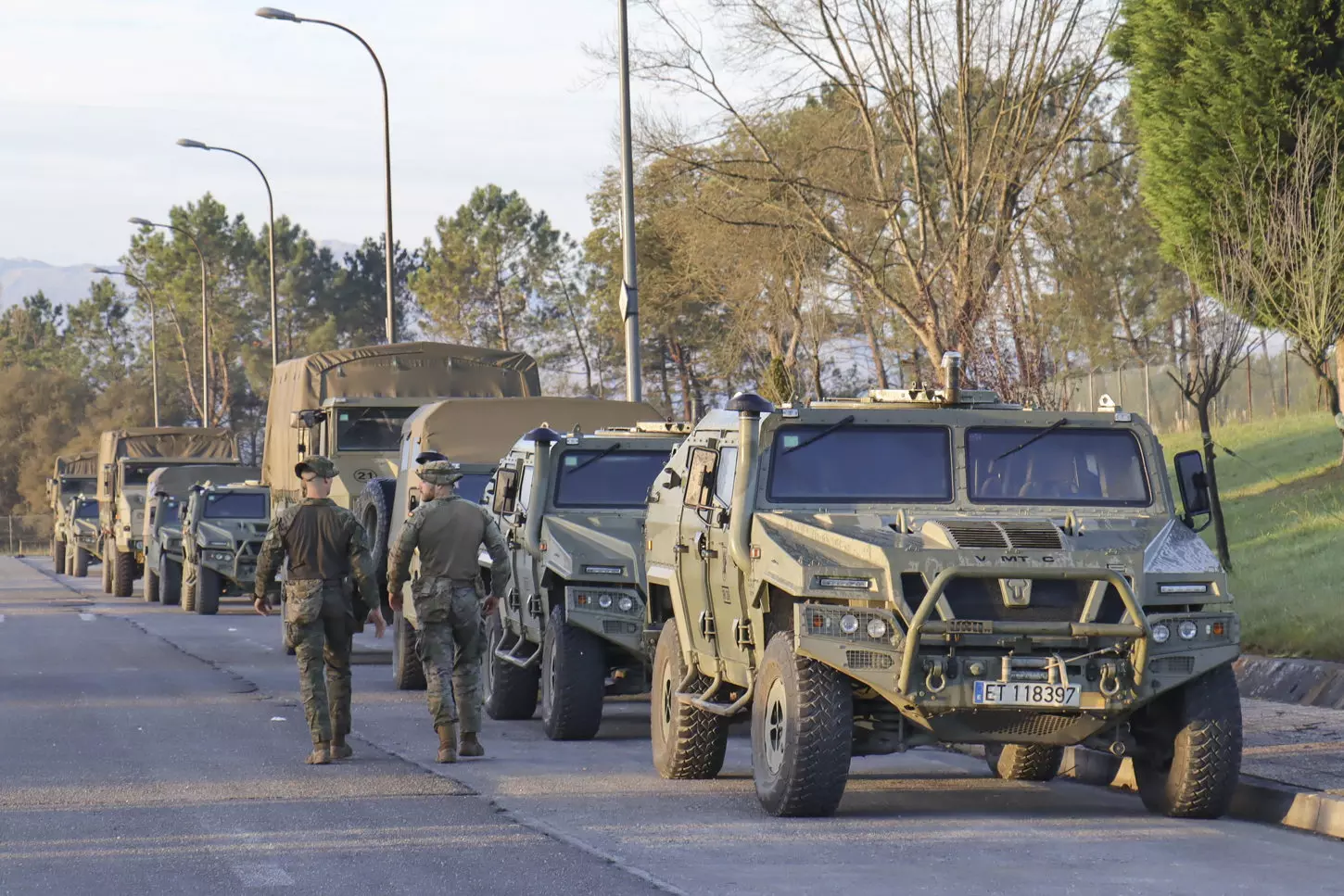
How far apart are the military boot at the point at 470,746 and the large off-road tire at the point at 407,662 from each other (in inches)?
206

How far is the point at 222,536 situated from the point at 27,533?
221ft

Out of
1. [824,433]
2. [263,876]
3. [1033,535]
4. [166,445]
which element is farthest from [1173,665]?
[166,445]

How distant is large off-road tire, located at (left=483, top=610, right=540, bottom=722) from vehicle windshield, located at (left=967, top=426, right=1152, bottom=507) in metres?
5.28

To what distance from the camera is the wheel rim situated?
10039 millimetres

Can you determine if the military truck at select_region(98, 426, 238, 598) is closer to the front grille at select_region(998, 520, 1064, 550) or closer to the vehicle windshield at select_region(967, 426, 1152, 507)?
the vehicle windshield at select_region(967, 426, 1152, 507)

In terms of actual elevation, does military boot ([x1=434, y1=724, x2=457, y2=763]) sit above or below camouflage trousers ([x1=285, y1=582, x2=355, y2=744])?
below

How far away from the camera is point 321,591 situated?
12484 millimetres

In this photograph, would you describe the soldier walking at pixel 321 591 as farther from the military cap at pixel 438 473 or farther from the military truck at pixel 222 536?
the military truck at pixel 222 536

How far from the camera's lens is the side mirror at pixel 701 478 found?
11344 mm

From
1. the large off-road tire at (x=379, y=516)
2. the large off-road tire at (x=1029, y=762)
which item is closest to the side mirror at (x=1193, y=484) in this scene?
the large off-road tire at (x=1029, y=762)

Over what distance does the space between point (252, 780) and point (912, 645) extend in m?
4.21

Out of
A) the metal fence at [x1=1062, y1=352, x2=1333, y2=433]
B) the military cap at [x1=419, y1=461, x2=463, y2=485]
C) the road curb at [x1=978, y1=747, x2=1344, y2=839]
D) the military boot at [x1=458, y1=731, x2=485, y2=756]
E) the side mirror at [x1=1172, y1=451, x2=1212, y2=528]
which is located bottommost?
the road curb at [x1=978, y1=747, x2=1344, y2=839]

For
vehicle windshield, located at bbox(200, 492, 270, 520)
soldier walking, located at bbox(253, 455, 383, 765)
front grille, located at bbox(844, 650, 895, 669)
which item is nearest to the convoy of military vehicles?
front grille, located at bbox(844, 650, 895, 669)

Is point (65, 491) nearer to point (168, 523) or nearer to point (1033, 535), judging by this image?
point (168, 523)
